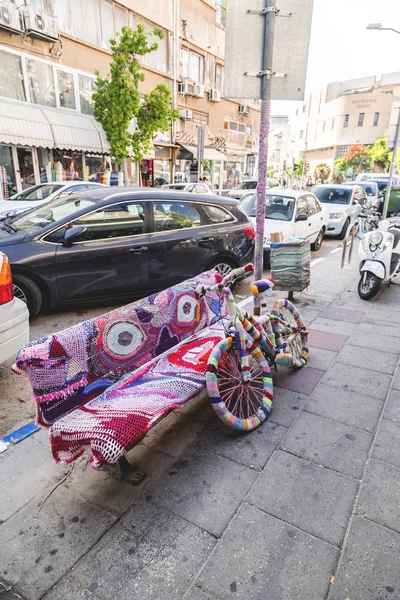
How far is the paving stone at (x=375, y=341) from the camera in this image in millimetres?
4410

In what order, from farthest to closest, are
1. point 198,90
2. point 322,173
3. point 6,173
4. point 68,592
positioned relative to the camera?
point 322,173
point 198,90
point 6,173
point 68,592

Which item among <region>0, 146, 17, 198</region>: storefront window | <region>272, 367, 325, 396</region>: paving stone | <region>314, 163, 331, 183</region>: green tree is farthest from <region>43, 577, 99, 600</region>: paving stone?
<region>314, 163, 331, 183</region>: green tree

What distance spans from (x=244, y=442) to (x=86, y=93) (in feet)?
61.0

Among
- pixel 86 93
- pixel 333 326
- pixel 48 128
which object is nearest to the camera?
pixel 333 326

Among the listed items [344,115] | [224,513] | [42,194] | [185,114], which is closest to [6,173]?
[42,194]

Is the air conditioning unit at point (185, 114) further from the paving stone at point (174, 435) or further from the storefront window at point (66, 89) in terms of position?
the paving stone at point (174, 435)

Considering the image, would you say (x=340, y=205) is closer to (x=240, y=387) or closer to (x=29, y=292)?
(x=29, y=292)

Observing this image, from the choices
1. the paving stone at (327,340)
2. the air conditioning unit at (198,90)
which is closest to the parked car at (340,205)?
the paving stone at (327,340)

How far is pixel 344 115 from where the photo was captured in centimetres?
7131

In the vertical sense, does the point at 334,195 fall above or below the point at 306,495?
above

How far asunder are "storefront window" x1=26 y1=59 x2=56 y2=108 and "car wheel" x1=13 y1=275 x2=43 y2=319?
45.2 ft

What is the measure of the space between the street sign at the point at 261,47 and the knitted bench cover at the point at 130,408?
2379mm

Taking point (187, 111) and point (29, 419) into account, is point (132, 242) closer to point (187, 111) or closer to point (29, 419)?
point (29, 419)

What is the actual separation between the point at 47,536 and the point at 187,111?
24238 mm
